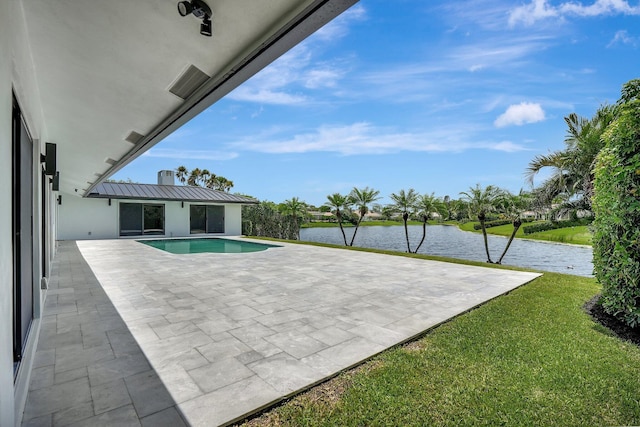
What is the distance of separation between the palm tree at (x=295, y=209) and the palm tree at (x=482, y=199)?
465 inches

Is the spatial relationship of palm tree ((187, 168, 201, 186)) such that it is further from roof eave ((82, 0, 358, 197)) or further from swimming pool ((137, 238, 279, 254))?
roof eave ((82, 0, 358, 197))

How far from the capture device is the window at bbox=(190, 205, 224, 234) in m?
19.2

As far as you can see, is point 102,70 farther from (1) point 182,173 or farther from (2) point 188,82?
(1) point 182,173

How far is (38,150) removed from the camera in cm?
427

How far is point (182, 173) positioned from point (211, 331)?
47.1 m

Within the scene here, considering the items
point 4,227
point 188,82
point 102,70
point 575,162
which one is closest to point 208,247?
point 102,70

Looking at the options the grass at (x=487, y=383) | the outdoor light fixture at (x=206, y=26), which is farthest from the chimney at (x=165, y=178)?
the outdoor light fixture at (x=206, y=26)

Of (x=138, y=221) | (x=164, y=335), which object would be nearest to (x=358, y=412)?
(x=164, y=335)

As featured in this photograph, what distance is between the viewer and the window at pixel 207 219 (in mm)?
19172

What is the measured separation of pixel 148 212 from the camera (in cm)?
1814

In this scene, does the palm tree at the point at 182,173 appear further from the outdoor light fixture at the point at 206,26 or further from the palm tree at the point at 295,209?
the outdoor light fixture at the point at 206,26

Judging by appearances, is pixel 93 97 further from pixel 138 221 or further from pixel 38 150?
pixel 138 221

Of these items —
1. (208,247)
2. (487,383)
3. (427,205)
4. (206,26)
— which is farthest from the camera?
(427,205)

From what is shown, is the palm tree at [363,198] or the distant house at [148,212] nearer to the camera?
the distant house at [148,212]
